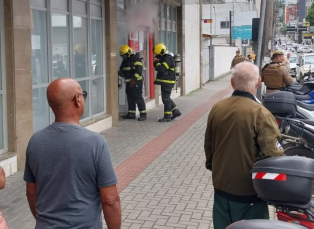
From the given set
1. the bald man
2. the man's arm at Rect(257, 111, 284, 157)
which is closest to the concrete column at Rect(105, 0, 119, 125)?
the man's arm at Rect(257, 111, 284, 157)

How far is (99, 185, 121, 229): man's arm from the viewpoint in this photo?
2.90 m

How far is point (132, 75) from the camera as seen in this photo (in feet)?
41.2

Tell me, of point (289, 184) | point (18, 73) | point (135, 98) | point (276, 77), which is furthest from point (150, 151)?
point (289, 184)

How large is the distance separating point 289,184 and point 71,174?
132 cm

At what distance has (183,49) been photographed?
19.1 meters

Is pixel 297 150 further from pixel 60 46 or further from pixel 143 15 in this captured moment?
pixel 143 15

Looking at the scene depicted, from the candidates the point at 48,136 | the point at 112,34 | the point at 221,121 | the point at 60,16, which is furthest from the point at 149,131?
the point at 48,136

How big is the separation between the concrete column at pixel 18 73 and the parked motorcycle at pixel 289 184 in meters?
4.81

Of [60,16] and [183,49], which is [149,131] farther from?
[183,49]

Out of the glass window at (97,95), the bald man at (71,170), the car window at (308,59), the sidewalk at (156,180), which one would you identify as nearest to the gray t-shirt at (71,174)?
the bald man at (71,170)

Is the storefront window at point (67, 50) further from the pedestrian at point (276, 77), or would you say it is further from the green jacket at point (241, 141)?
the green jacket at point (241, 141)

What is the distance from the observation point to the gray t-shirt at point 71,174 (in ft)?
9.36

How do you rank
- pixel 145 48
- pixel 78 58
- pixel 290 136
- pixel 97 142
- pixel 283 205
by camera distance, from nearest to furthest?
pixel 97 142 < pixel 283 205 < pixel 290 136 < pixel 78 58 < pixel 145 48

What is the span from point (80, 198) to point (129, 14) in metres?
11.2
